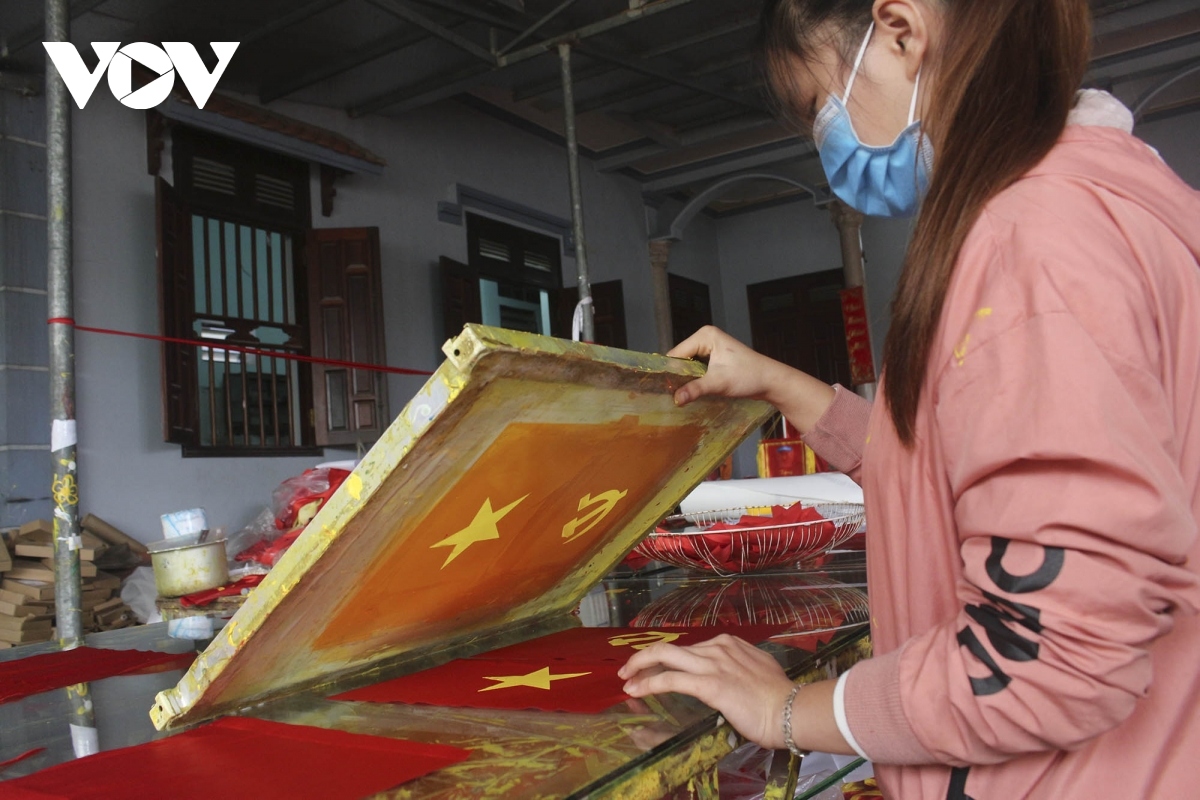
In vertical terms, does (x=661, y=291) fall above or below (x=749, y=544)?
above

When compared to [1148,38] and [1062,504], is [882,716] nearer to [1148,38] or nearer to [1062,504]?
[1062,504]

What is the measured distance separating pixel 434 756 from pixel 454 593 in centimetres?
31

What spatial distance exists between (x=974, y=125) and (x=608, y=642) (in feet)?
1.98

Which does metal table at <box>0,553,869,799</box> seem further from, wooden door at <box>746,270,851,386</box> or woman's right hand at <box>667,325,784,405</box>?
wooden door at <box>746,270,851,386</box>

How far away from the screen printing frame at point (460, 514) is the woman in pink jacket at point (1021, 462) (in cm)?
20

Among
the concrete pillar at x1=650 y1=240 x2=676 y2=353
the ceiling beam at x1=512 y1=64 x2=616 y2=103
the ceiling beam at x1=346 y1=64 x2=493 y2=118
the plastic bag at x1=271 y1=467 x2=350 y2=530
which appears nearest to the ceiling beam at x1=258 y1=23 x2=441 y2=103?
the ceiling beam at x1=346 y1=64 x2=493 y2=118

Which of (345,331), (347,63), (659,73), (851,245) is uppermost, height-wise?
(659,73)

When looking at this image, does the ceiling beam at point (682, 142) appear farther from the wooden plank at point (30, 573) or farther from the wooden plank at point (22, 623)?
the wooden plank at point (22, 623)

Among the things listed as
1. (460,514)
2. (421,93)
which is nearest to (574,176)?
(421,93)

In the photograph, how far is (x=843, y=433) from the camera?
1116 mm

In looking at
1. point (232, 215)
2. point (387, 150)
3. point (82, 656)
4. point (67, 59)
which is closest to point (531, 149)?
point (387, 150)

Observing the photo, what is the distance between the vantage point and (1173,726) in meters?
0.61

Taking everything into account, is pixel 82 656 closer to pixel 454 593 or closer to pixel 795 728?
pixel 454 593

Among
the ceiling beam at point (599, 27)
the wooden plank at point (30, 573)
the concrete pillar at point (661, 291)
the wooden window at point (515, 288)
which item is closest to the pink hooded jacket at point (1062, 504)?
the wooden plank at point (30, 573)
